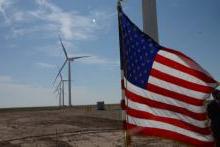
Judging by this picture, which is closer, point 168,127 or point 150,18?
point 168,127

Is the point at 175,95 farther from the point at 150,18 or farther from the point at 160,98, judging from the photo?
the point at 150,18

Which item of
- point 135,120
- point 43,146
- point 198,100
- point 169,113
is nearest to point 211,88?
point 198,100

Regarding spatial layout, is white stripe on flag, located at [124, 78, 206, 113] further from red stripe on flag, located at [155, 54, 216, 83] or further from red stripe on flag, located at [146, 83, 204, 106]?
red stripe on flag, located at [155, 54, 216, 83]

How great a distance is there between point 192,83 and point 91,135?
49.2 ft

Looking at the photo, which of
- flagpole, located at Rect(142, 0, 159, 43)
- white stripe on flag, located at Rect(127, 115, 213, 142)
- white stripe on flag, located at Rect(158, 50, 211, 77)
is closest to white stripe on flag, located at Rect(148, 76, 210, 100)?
white stripe on flag, located at Rect(158, 50, 211, 77)

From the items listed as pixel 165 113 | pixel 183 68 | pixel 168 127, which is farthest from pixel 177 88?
pixel 168 127

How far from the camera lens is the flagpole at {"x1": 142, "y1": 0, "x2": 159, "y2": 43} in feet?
43.1

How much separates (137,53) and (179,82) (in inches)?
34.8

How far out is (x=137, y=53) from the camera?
7.39 metres

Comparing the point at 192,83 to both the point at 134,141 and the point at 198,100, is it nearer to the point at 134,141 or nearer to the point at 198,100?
the point at 198,100

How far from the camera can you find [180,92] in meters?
7.31

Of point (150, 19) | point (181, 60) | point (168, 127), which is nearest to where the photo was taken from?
point (168, 127)

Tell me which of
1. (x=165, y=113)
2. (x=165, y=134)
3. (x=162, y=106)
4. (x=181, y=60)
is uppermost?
(x=181, y=60)

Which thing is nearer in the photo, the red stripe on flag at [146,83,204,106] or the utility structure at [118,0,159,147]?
the red stripe on flag at [146,83,204,106]
